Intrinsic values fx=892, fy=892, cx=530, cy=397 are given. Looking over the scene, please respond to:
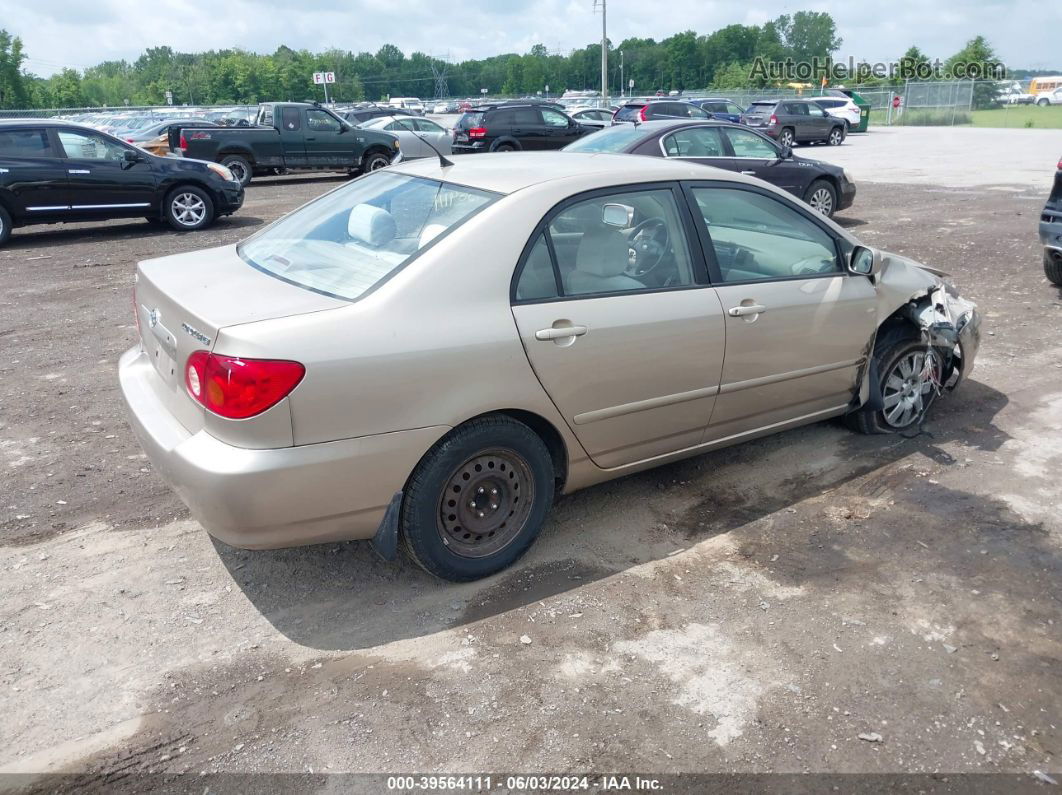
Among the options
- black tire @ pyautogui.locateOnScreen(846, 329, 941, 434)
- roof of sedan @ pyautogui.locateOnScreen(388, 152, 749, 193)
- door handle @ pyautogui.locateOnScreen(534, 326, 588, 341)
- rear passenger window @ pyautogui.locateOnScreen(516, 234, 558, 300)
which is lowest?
black tire @ pyautogui.locateOnScreen(846, 329, 941, 434)

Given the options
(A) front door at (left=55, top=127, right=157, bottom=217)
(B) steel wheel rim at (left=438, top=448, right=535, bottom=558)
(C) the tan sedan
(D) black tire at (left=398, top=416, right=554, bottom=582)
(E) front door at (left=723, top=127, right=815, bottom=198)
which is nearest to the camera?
(C) the tan sedan

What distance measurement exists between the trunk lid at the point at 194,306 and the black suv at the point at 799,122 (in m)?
31.1

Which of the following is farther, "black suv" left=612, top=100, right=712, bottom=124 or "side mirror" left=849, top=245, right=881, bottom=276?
"black suv" left=612, top=100, right=712, bottom=124

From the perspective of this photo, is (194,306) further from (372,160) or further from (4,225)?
(372,160)

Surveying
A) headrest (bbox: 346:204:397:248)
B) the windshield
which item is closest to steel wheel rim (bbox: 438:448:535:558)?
headrest (bbox: 346:204:397:248)

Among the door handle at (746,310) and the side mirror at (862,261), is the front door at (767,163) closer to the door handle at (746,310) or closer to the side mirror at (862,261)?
the side mirror at (862,261)

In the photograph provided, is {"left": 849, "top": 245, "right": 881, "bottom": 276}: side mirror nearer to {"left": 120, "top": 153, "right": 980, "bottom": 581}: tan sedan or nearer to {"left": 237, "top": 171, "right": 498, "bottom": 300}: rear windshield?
{"left": 120, "top": 153, "right": 980, "bottom": 581}: tan sedan

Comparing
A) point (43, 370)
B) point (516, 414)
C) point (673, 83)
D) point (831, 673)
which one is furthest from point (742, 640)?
point (673, 83)

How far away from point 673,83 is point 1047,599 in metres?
140

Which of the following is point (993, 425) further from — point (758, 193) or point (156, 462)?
point (156, 462)

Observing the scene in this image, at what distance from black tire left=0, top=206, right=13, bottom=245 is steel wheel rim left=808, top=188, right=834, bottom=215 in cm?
1103

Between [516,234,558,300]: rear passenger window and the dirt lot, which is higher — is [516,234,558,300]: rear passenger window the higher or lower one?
the higher one

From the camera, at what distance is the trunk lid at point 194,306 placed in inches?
129

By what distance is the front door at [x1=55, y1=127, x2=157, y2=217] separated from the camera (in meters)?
12.1
